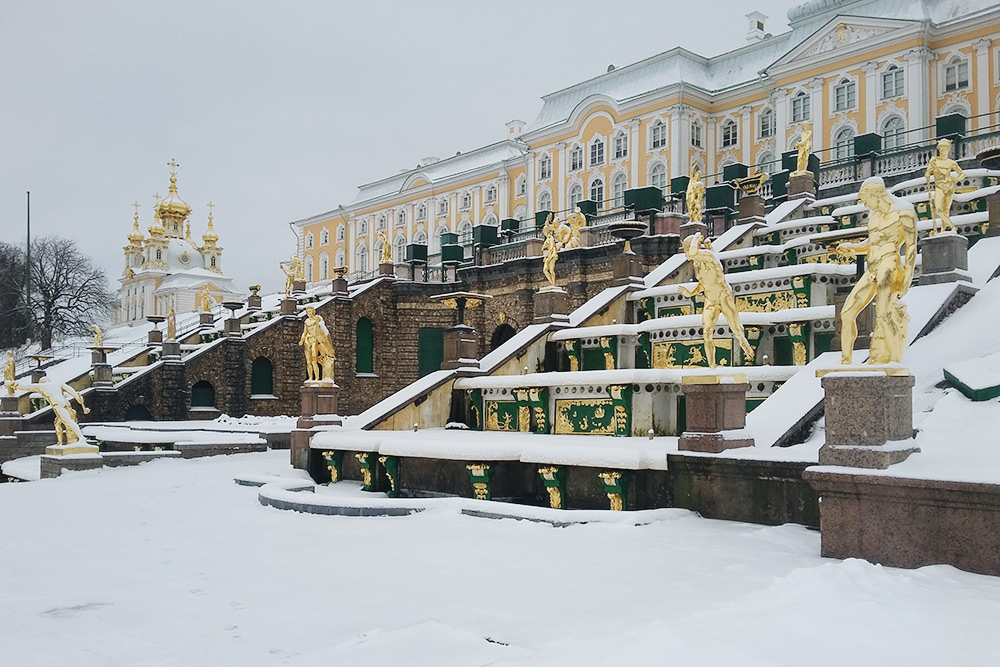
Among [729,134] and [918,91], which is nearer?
[918,91]

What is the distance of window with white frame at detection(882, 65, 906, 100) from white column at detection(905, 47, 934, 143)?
1.79 ft

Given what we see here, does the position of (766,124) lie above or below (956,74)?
above

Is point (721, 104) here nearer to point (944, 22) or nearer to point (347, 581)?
point (944, 22)

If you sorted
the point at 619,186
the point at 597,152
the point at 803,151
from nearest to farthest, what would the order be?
the point at 803,151, the point at 619,186, the point at 597,152

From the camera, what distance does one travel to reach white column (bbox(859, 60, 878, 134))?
36.7 m

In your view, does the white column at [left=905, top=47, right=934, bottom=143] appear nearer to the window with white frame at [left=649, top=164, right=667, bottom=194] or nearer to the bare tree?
the window with white frame at [left=649, top=164, right=667, bottom=194]

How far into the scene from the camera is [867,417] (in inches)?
277

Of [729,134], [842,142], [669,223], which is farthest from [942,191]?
[729,134]

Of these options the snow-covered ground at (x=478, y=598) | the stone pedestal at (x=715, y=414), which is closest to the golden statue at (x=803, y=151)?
the stone pedestal at (x=715, y=414)

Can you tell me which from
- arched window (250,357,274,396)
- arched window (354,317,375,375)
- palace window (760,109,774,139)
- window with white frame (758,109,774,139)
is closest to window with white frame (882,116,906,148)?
palace window (760,109,774,139)

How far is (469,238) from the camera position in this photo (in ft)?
182

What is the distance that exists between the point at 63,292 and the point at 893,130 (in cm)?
5490

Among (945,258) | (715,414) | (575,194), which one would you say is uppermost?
(575,194)

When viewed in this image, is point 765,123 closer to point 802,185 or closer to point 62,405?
point 802,185
